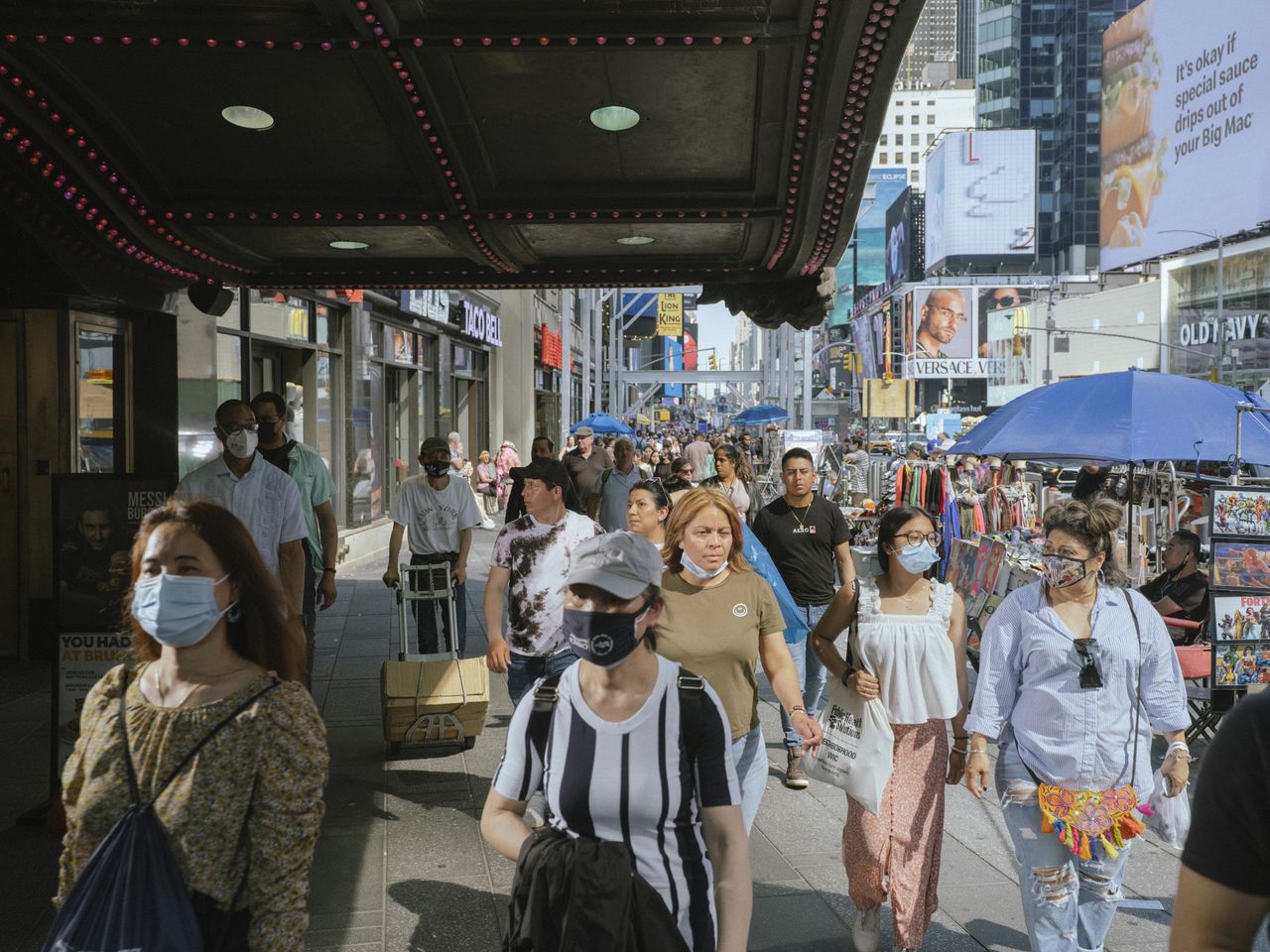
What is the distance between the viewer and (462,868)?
5.41 meters

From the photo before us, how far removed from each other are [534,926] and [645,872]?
307 mm

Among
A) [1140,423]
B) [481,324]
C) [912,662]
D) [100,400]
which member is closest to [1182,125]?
[481,324]

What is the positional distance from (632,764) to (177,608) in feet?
3.58

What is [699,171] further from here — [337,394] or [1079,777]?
[337,394]

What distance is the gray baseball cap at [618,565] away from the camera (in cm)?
270

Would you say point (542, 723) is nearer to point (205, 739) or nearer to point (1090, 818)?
point (205, 739)

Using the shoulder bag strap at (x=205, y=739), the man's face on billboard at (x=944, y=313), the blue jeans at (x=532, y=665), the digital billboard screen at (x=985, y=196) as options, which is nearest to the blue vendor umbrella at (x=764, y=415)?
the blue jeans at (x=532, y=665)

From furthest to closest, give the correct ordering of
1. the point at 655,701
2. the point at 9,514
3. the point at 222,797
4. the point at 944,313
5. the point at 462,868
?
the point at 944,313 → the point at 9,514 → the point at 462,868 → the point at 655,701 → the point at 222,797

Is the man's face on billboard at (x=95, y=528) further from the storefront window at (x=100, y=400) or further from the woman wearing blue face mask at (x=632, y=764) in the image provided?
the storefront window at (x=100, y=400)

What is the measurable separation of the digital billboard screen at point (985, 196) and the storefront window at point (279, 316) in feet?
385

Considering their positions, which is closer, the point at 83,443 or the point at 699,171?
the point at 699,171

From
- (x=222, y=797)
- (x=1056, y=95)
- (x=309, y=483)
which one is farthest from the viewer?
(x=1056, y=95)

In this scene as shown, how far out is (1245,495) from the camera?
303 inches

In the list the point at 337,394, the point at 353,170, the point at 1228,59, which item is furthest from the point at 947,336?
the point at 353,170
